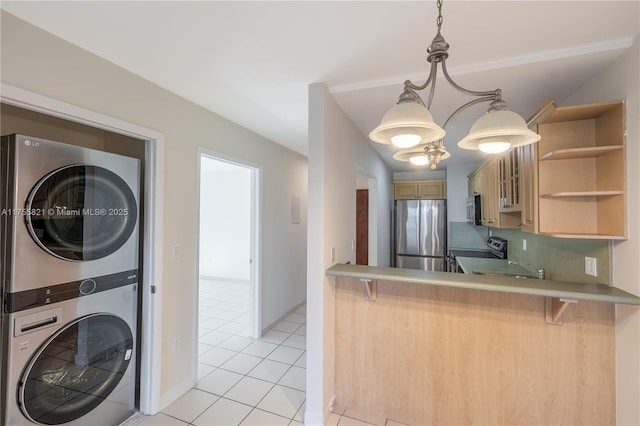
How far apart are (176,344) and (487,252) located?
4.45 m

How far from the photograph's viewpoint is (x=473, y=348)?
1847 millimetres

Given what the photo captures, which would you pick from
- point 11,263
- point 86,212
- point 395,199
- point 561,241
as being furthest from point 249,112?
point 395,199

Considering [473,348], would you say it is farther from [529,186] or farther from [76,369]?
[76,369]

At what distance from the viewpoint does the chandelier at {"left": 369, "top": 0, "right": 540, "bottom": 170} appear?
98cm

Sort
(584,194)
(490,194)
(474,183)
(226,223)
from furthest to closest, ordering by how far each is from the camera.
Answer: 1. (226,223)
2. (474,183)
3. (490,194)
4. (584,194)

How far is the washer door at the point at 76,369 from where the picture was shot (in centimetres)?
148

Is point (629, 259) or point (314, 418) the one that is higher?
point (629, 259)

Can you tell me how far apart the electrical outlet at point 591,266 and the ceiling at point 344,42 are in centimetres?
120

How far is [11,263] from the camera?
141 centimetres

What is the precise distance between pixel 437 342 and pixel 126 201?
2440 millimetres

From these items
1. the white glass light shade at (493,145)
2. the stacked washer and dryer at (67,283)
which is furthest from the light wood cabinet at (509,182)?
the stacked washer and dryer at (67,283)

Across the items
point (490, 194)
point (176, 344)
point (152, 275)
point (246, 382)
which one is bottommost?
point (246, 382)

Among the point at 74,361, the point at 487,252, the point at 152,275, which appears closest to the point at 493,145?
the point at 152,275

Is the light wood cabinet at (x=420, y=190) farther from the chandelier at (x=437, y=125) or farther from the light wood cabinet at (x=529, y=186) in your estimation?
the chandelier at (x=437, y=125)
